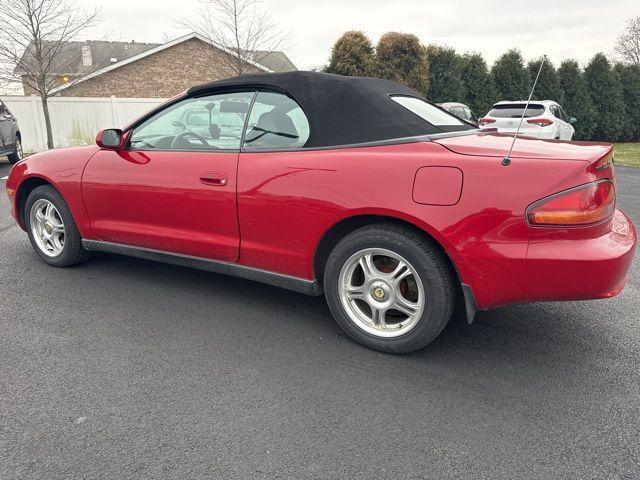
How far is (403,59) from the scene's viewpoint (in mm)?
19578

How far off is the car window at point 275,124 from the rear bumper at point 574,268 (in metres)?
1.45

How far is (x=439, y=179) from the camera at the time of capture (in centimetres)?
250

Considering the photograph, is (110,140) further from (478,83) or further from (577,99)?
(577,99)

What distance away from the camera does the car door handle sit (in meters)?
3.12

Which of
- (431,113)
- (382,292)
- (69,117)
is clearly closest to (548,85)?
(69,117)

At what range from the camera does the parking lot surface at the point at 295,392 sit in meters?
1.97

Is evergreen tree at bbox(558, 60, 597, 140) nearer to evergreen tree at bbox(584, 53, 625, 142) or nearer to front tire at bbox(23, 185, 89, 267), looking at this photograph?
evergreen tree at bbox(584, 53, 625, 142)

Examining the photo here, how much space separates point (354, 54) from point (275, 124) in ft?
56.9

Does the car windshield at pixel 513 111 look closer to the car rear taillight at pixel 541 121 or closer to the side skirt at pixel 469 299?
the car rear taillight at pixel 541 121

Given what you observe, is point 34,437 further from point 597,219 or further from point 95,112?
point 95,112

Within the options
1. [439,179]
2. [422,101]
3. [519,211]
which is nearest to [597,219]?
[519,211]

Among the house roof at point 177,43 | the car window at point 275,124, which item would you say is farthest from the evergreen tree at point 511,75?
the car window at point 275,124

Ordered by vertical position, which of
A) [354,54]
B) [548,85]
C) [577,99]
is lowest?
[577,99]

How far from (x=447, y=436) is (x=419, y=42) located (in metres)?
19.8
